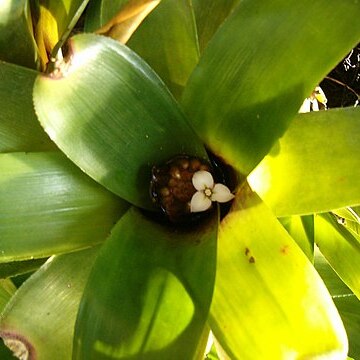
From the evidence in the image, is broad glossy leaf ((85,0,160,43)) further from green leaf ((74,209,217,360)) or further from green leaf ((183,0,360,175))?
green leaf ((74,209,217,360))

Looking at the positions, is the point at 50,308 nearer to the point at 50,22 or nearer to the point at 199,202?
Result: the point at 199,202

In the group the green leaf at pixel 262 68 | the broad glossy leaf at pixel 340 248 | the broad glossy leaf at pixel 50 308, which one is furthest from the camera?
the broad glossy leaf at pixel 340 248

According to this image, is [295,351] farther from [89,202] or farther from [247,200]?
[89,202]

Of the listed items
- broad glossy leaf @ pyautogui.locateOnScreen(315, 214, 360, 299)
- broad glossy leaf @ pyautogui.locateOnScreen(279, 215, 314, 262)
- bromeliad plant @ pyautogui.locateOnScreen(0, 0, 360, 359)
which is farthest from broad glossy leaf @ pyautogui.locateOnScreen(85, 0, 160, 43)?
broad glossy leaf @ pyautogui.locateOnScreen(315, 214, 360, 299)

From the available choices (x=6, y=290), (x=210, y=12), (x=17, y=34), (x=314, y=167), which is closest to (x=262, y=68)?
(x=314, y=167)

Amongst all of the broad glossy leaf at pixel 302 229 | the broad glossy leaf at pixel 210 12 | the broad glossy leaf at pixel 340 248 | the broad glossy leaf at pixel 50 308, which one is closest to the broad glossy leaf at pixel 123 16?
the broad glossy leaf at pixel 210 12

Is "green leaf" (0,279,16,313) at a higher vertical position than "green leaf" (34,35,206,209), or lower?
lower

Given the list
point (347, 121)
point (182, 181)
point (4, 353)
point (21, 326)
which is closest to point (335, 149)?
point (347, 121)

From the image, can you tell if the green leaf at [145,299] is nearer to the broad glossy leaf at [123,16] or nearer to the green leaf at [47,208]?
the green leaf at [47,208]
